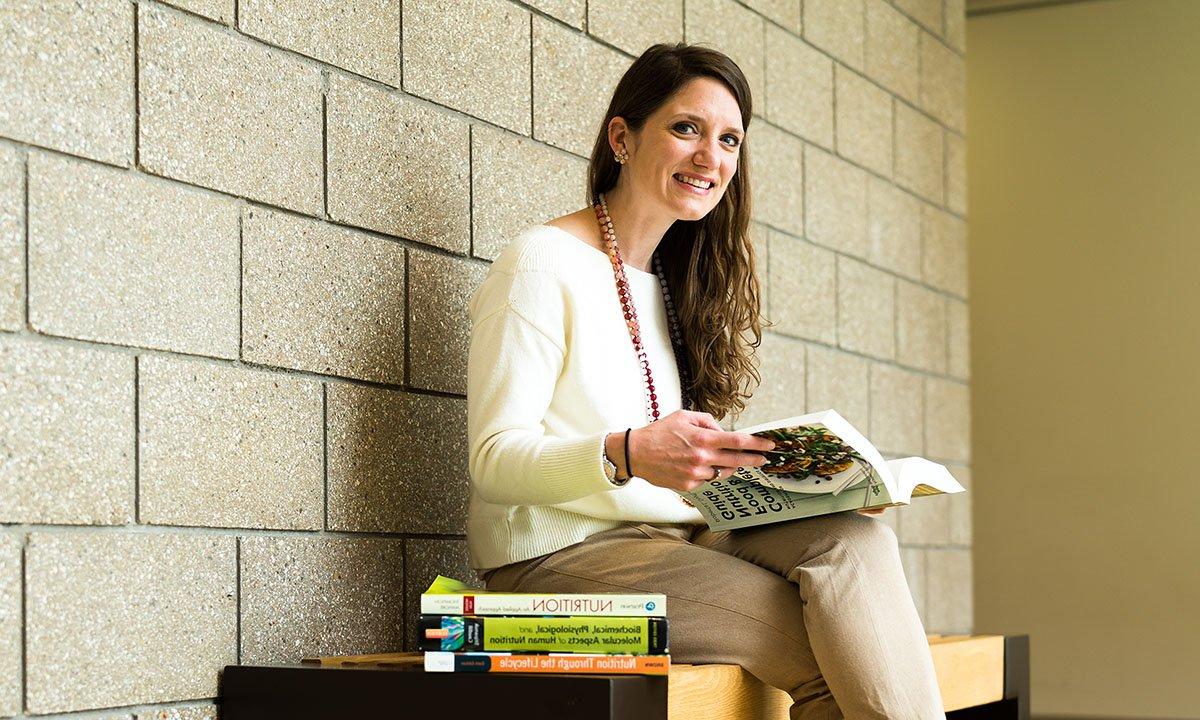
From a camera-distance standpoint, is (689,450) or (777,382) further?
(777,382)

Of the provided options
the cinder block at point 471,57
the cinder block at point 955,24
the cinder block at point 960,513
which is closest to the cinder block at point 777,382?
the cinder block at point 471,57

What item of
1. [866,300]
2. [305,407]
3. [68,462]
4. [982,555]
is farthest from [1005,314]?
[68,462]

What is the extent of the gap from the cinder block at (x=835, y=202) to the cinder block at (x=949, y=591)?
1024mm

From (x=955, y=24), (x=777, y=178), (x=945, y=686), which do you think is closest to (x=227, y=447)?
(x=945, y=686)

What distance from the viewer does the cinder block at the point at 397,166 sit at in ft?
7.36

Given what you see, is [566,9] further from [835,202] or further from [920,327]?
[920,327]

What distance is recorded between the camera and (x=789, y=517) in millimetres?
2057

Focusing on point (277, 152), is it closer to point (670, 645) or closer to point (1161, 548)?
point (670, 645)

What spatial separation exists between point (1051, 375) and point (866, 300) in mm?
2696

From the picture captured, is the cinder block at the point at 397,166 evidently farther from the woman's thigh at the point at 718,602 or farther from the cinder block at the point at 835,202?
the cinder block at the point at 835,202

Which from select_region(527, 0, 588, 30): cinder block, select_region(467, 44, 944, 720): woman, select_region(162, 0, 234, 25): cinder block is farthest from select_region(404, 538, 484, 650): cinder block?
select_region(527, 0, 588, 30): cinder block

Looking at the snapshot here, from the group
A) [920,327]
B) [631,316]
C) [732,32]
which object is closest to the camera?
[631,316]

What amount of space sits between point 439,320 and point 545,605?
785 millimetres

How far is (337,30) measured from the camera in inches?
88.2
